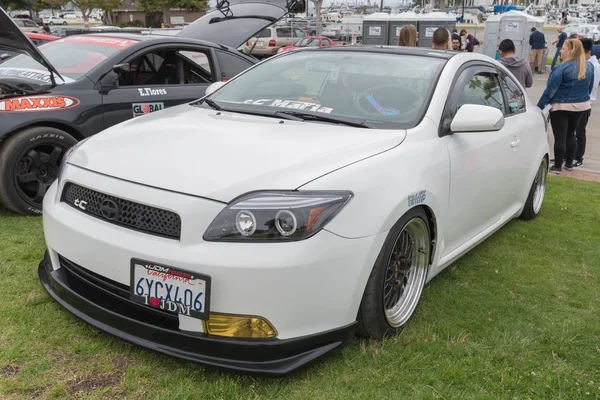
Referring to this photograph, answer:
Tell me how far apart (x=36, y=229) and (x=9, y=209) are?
42 centimetres

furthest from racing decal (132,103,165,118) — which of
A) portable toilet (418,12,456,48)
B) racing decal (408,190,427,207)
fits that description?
portable toilet (418,12,456,48)

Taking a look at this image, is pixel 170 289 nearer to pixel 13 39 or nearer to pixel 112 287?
pixel 112 287

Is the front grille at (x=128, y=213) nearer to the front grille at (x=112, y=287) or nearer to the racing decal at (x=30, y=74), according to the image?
the front grille at (x=112, y=287)

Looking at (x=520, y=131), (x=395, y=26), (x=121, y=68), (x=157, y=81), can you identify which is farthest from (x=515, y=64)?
(x=395, y=26)

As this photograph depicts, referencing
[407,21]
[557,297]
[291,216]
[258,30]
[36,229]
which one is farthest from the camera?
[407,21]

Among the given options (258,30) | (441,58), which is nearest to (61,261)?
(441,58)

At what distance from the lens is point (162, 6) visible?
5178 cm

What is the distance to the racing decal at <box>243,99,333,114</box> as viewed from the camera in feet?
10.9

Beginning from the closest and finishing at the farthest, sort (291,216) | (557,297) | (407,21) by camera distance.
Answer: (291,216) < (557,297) < (407,21)

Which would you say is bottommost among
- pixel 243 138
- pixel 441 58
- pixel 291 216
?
pixel 291 216

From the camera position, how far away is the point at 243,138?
2.83 meters

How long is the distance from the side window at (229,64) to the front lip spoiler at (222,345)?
3.82 meters

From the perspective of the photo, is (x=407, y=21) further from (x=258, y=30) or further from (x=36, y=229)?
(x=36, y=229)

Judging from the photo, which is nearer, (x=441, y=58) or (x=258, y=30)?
(x=441, y=58)
